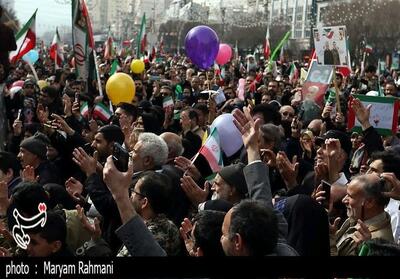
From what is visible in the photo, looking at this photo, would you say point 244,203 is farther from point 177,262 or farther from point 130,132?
point 130,132

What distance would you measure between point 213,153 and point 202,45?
8137 millimetres

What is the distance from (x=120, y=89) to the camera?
10195 millimetres

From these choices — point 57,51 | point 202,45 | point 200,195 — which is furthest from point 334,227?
point 57,51

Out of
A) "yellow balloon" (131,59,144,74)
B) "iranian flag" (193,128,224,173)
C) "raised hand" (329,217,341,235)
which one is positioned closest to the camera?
"raised hand" (329,217,341,235)

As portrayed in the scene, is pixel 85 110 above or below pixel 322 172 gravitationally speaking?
below

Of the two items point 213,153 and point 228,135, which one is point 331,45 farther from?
point 213,153

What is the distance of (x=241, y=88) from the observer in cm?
1271

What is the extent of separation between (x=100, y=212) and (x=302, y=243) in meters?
1.31

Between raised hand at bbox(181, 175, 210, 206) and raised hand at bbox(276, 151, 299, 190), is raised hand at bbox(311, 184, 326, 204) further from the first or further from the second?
raised hand at bbox(181, 175, 210, 206)

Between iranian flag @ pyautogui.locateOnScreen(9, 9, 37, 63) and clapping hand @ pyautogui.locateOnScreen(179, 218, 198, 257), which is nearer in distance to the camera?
clapping hand @ pyautogui.locateOnScreen(179, 218, 198, 257)

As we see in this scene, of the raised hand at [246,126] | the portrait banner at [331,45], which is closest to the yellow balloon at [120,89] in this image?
the portrait banner at [331,45]

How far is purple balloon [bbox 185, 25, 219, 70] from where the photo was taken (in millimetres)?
13422

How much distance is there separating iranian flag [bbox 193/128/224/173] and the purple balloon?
7.97 meters

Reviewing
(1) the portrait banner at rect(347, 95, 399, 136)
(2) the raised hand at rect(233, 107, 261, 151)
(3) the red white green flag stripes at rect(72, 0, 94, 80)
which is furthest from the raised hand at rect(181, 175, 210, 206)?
(3) the red white green flag stripes at rect(72, 0, 94, 80)
